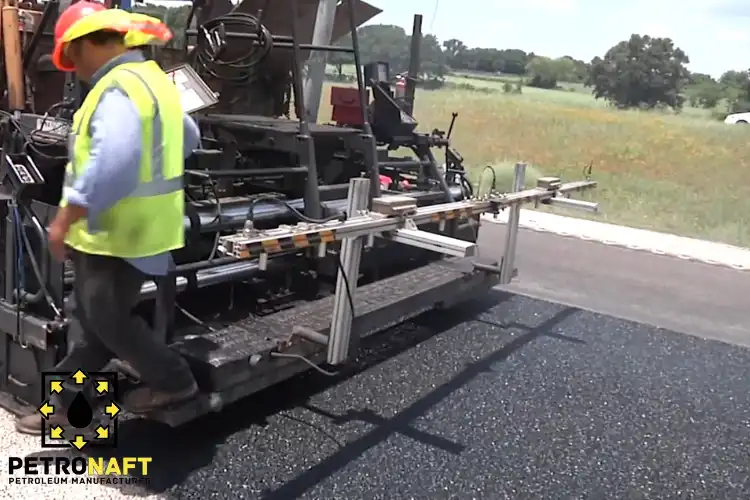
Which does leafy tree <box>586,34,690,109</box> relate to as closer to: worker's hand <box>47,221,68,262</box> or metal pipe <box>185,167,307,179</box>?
metal pipe <box>185,167,307,179</box>

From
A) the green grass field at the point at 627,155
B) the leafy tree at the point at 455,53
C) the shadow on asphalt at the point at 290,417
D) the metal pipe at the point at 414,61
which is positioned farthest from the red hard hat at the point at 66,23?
the leafy tree at the point at 455,53

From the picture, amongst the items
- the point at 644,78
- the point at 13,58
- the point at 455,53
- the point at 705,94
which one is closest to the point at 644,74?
the point at 644,78

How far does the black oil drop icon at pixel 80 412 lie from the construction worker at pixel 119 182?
0.36 meters

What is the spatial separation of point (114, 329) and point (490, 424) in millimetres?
2105

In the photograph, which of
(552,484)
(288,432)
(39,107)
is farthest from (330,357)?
(39,107)

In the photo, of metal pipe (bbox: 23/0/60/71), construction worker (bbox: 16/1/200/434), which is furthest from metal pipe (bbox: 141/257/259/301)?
metal pipe (bbox: 23/0/60/71)

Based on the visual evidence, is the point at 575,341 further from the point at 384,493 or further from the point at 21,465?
the point at 21,465

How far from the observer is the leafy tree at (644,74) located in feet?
157

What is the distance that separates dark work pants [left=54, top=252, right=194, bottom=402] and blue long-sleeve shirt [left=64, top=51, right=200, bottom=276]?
300 mm

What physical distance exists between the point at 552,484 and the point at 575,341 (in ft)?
7.51

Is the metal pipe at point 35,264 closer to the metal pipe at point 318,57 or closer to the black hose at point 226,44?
the black hose at point 226,44

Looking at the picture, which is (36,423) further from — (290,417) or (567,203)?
(567,203)

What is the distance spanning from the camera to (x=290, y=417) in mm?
4461

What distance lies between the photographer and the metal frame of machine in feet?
13.0
